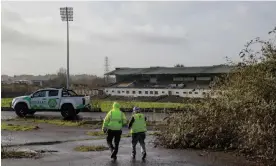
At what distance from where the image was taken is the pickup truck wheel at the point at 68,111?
84.3ft

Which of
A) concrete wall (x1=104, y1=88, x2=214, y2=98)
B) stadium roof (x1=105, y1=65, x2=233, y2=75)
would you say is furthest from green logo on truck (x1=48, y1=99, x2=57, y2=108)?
stadium roof (x1=105, y1=65, x2=233, y2=75)

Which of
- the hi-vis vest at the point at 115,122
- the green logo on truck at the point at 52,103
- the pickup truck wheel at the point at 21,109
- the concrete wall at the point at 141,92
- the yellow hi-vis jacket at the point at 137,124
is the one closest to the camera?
the hi-vis vest at the point at 115,122

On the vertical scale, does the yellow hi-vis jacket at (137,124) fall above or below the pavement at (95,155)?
above

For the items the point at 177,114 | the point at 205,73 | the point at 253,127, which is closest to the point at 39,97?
the point at 177,114

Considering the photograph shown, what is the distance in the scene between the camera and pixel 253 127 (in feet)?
39.0

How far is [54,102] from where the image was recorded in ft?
85.7

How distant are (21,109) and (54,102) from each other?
2294 mm

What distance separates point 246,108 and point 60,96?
50.9ft

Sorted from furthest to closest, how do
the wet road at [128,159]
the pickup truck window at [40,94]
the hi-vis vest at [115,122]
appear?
the pickup truck window at [40,94] → the hi-vis vest at [115,122] → the wet road at [128,159]

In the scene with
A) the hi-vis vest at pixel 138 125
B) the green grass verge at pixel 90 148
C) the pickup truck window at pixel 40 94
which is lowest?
the green grass verge at pixel 90 148

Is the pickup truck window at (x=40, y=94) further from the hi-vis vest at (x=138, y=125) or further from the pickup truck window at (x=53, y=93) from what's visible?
the hi-vis vest at (x=138, y=125)

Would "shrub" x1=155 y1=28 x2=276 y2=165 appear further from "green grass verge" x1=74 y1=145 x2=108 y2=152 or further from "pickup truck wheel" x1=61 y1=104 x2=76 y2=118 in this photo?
"pickup truck wheel" x1=61 y1=104 x2=76 y2=118

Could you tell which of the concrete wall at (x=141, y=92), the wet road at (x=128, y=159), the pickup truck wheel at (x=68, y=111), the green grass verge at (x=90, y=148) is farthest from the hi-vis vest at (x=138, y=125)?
the concrete wall at (x=141, y=92)

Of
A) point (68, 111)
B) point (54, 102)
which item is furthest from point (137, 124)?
point (54, 102)
